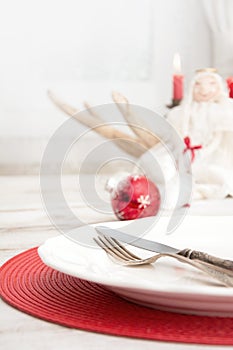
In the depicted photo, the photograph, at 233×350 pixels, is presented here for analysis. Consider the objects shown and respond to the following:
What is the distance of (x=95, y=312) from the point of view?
1.87ft

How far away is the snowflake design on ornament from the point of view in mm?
1188

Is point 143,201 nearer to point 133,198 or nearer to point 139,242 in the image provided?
point 133,198

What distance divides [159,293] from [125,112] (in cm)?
133

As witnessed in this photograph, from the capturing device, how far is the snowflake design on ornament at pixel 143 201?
1.19 metres

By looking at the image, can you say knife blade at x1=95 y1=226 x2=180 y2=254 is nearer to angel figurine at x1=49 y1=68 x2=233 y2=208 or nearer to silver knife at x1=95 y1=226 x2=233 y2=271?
silver knife at x1=95 y1=226 x2=233 y2=271

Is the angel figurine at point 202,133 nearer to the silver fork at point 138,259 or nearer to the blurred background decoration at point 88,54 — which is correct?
the blurred background decoration at point 88,54

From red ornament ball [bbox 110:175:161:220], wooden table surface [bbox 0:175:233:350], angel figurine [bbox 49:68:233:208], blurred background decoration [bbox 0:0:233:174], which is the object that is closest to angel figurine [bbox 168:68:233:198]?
angel figurine [bbox 49:68:233:208]

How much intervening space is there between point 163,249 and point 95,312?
109 mm

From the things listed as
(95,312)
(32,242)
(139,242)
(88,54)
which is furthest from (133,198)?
(88,54)

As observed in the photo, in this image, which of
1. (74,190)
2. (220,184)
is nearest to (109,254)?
(220,184)

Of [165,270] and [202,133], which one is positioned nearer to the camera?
[165,270]

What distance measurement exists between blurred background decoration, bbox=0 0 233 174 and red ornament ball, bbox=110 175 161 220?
111cm

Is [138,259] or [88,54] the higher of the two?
[88,54]

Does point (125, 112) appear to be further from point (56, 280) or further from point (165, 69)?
point (56, 280)
